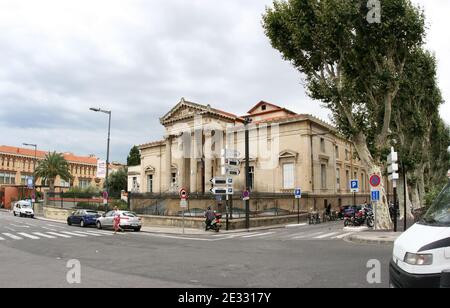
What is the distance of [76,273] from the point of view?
9.73m

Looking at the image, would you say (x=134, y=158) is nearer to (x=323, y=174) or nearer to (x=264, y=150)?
(x=264, y=150)

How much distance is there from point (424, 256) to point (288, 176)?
44.1 metres

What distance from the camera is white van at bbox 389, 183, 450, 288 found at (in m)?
5.11

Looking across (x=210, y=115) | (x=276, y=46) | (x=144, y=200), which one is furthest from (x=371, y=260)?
(x=210, y=115)

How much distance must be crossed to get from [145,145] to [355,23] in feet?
181

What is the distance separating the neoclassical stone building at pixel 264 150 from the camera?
48250 mm

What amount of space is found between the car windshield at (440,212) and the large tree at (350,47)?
58.8 ft

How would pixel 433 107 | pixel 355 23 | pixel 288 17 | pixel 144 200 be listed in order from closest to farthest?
pixel 355 23, pixel 288 17, pixel 433 107, pixel 144 200

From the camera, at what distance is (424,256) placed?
17.2ft

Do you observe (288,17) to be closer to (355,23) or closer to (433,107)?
(355,23)

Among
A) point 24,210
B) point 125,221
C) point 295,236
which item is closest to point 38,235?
point 125,221

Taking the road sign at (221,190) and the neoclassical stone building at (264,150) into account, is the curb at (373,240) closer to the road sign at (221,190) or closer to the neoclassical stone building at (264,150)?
the road sign at (221,190)

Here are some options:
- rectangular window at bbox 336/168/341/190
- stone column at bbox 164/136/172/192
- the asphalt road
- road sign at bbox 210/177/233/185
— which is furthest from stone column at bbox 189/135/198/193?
the asphalt road

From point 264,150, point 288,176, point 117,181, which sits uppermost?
point 264,150
